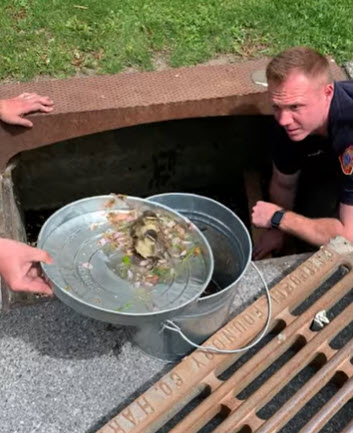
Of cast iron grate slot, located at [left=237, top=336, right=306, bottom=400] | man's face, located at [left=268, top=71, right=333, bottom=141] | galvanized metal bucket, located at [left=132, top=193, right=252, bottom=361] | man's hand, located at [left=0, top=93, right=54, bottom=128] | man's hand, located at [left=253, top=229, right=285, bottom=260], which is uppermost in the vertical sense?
man's face, located at [left=268, top=71, right=333, bottom=141]

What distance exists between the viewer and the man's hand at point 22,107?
322 cm

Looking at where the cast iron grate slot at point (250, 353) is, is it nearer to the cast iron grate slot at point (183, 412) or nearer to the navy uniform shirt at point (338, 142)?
the cast iron grate slot at point (183, 412)

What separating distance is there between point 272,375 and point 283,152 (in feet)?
4.83

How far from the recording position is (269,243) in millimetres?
3451

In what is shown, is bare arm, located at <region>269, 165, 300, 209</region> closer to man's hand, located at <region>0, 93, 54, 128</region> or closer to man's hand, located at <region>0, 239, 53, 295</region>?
man's hand, located at <region>0, 93, 54, 128</region>

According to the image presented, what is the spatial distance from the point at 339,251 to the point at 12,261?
1293mm

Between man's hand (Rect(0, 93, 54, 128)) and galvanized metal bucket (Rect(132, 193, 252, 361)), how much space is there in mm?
1095

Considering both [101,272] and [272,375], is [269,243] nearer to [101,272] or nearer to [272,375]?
[272,375]

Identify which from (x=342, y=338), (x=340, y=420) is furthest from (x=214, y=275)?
(x=340, y=420)

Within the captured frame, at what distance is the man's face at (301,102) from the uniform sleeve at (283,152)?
8.7 inches

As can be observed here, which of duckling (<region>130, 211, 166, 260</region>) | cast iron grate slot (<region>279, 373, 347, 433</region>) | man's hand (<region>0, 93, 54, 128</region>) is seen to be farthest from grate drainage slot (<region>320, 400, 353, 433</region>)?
man's hand (<region>0, 93, 54, 128</region>)

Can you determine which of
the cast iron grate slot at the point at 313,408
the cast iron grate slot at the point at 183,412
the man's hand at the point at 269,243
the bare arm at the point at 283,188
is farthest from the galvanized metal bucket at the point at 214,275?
the bare arm at the point at 283,188

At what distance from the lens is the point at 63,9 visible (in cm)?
420

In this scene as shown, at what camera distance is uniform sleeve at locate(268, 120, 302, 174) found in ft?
10.9
